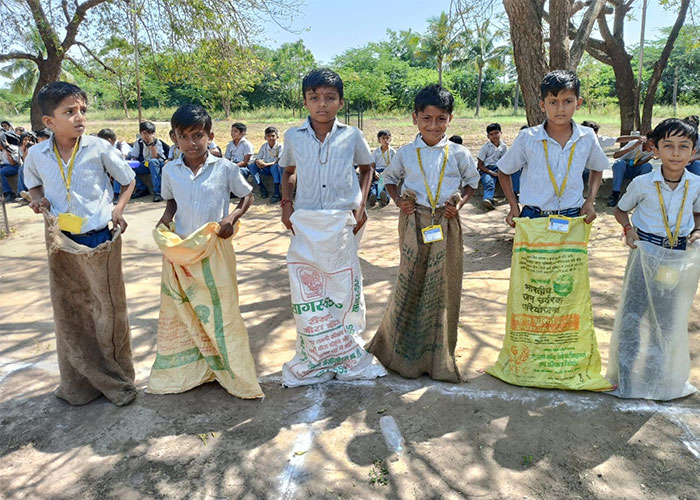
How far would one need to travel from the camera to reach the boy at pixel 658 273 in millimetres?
2655

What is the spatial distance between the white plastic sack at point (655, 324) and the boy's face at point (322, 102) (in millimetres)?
1748

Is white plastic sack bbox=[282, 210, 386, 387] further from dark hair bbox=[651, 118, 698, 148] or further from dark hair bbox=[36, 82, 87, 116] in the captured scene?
dark hair bbox=[651, 118, 698, 148]

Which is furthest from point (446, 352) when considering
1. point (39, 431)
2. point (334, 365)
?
point (39, 431)

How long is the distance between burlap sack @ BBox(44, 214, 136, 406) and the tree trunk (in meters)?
4.21

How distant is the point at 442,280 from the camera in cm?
300

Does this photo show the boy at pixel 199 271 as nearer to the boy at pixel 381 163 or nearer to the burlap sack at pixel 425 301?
the burlap sack at pixel 425 301

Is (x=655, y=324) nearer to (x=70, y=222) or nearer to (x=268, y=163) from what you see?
(x=70, y=222)

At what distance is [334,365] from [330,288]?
47 centimetres

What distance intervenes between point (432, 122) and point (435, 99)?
123 mm

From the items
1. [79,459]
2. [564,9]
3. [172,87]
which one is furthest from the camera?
[172,87]

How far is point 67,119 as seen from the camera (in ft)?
8.79

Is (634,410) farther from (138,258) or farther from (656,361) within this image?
(138,258)

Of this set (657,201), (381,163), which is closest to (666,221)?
(657,201)

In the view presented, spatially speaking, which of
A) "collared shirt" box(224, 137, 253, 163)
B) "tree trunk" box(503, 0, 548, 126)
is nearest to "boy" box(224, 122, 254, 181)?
"collared shirt" box(224, 137, 253, 163)
